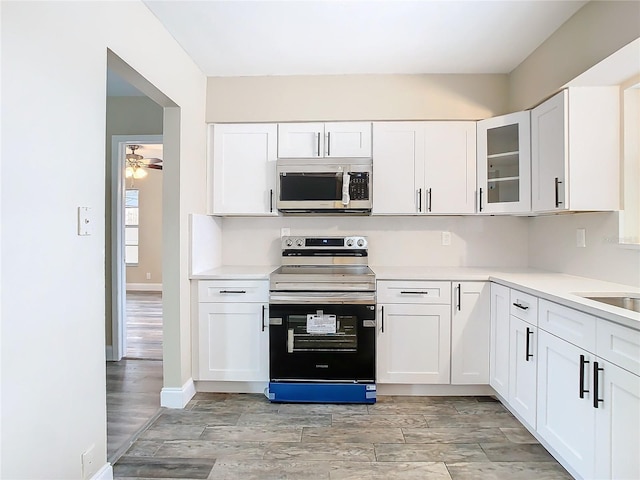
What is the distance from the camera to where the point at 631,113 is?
219 centimetres

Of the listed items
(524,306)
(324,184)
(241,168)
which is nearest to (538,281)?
(524,306)

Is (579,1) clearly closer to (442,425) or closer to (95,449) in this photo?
(442,425)

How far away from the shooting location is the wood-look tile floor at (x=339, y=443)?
1.92 m

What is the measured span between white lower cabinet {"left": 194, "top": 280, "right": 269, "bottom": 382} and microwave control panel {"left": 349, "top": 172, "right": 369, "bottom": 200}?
0.96 metres

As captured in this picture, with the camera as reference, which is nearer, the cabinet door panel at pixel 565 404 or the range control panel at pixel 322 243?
the cabinet door panel at pixel 565 404

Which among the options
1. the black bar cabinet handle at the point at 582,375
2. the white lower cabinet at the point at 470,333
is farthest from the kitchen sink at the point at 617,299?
the white lower cabinet at the point at 470,333

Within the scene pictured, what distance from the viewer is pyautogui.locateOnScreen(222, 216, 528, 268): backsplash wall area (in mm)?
3283

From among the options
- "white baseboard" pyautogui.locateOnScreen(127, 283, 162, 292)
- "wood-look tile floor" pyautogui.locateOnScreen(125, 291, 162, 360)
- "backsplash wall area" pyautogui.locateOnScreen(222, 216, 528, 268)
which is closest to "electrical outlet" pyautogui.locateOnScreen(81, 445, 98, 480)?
"backsplash wall area" pyautogui.locateOnScreen(222, 216, 528, 268)

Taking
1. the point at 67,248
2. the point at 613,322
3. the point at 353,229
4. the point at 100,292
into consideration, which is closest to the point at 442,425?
the point at 613,322

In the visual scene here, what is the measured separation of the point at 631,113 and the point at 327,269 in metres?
2.19

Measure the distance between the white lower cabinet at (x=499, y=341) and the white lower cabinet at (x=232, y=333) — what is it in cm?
157

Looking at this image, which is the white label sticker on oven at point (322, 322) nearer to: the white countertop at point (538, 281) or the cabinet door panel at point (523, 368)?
the white countertop at point (538, 281)

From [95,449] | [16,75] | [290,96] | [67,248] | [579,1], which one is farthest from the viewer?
[290,96]

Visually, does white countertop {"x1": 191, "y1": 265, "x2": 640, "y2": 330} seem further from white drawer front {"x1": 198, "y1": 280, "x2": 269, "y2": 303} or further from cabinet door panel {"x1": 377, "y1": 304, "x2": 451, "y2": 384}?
cabinet door panel {"x1": 377, "y1": 304, "x2": 451, "y2": 384}
